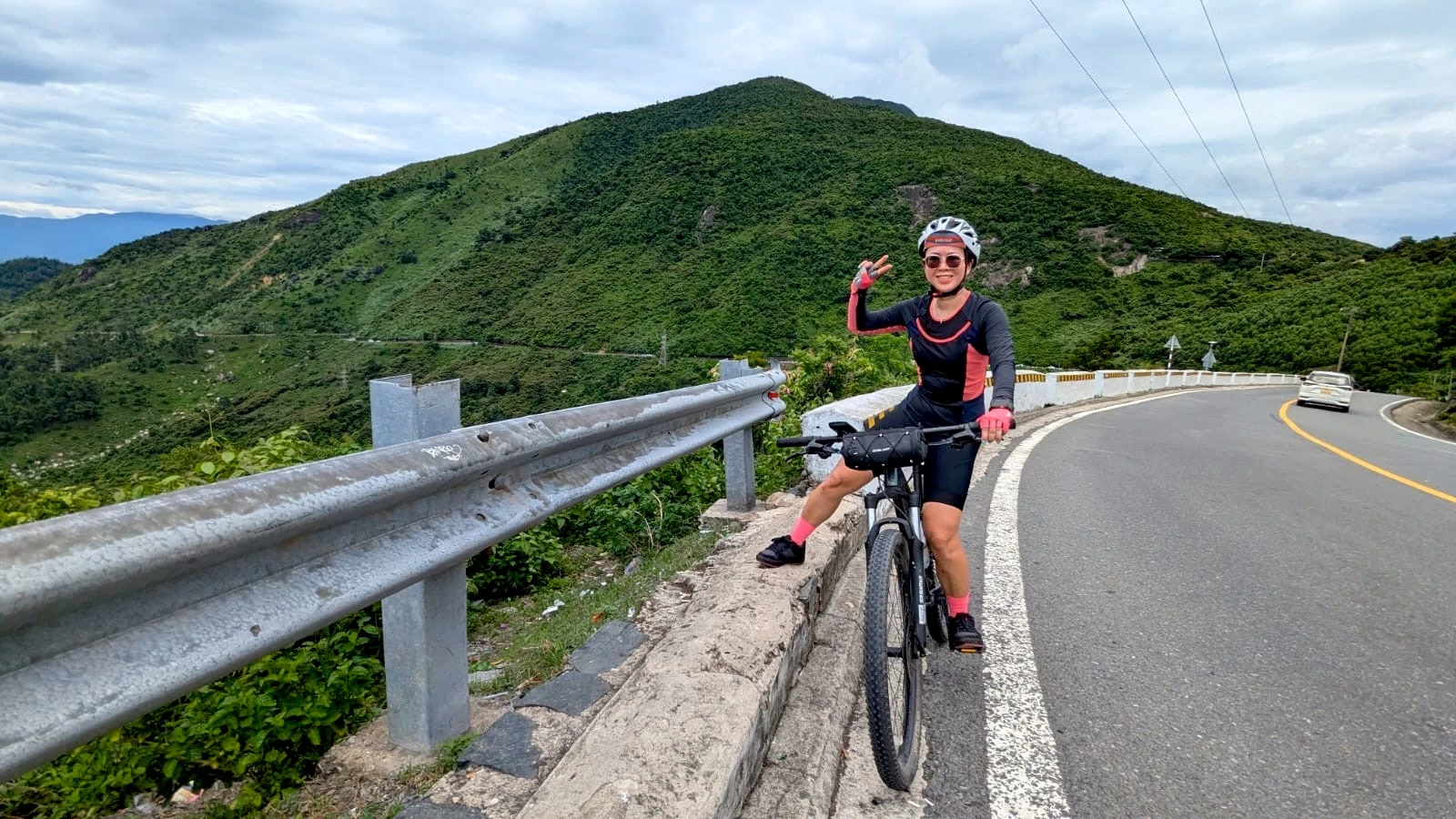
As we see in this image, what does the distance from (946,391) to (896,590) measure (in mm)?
1095

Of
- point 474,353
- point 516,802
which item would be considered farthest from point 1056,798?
point 474,353

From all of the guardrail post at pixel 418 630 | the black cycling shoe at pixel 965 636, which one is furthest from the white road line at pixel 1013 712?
the guardrail post at pixel 418 630

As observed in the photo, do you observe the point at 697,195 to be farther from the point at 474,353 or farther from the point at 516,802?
the point at 516,802

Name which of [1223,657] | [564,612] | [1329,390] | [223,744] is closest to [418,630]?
[223,744]

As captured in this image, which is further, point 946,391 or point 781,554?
point 946,391

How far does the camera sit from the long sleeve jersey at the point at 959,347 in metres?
3.22

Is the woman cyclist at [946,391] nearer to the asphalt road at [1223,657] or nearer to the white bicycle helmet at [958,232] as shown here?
the white bicycle helmet at [958,232]

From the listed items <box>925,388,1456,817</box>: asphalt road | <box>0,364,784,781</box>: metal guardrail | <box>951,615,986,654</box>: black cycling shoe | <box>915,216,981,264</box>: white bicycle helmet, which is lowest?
<box>925,388,1456,817</box>: asphalt road

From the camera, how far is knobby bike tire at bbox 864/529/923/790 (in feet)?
7.42

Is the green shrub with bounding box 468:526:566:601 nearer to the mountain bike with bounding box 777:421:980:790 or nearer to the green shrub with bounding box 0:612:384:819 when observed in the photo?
the green shrub with bounding box 0:612:384:819

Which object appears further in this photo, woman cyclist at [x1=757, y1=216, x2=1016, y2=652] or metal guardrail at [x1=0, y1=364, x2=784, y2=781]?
woman cyclist at [x1=757, y1=216, x2=1016, y2=652]

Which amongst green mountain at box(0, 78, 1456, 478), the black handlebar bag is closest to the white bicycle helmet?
the black handlebar bag

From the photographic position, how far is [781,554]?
331cm

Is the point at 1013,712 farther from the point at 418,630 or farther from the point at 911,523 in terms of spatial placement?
the point at 418,630
